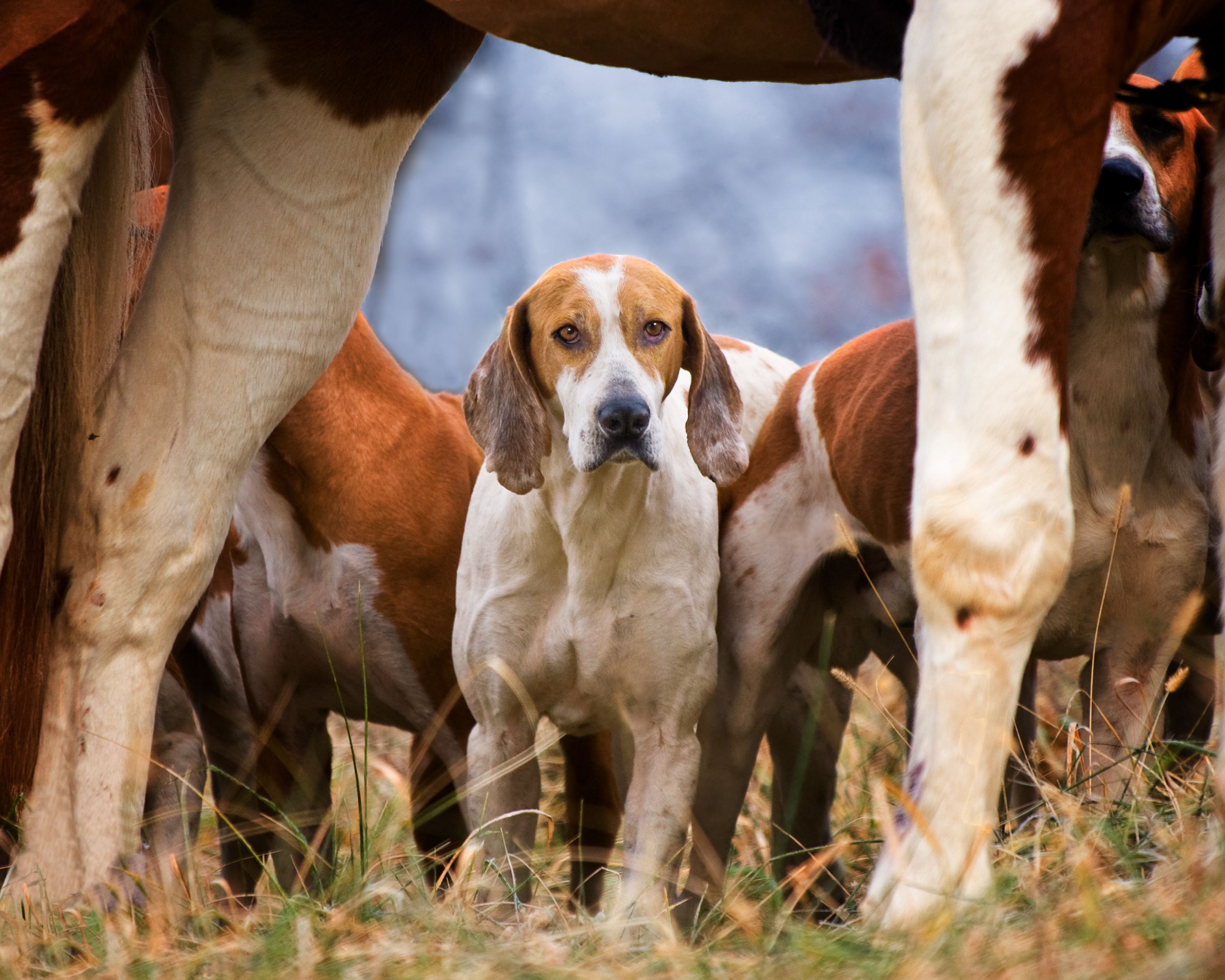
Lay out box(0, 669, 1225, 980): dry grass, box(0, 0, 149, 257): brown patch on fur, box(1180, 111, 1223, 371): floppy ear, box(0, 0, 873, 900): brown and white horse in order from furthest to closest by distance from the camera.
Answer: box(1180, 111, 1223, 371): floppy ear, box(0, 0, 873, 900): brown and white horse, box(0, 0, 149, 257): brown patch on fur, box(0, 669, 1225, 980): dry grass

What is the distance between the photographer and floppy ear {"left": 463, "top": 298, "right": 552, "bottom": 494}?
112 inches

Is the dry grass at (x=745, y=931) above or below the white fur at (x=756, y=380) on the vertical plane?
below

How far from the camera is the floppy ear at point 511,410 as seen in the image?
285 centimetres

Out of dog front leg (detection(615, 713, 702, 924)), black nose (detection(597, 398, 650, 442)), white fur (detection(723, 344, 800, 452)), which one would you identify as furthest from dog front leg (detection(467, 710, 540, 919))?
white fur (detection(723, 344, 800, 452))

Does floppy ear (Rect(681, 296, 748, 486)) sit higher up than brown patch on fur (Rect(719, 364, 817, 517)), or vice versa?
floppy ear (Rect(681, 296, 748, 486))

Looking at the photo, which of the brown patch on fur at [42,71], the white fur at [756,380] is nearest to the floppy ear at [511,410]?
the white fur at [756,380]

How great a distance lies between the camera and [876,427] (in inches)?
117

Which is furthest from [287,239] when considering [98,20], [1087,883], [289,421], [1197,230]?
[1197,230]

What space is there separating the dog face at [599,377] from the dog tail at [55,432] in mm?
850

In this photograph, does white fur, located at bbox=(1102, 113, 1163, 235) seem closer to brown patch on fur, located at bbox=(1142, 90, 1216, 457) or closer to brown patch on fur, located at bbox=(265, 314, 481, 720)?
brown patch on fur, located at bbox=(1142, 90, 1216, 457)

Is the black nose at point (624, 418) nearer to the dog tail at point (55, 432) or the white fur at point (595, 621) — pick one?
the white fur at point (595, 621)

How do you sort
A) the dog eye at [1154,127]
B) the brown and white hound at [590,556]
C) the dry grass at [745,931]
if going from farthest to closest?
the brown and white hound at [590,556] → the dog eye at [1154,127] → the dry grass at [745,931]

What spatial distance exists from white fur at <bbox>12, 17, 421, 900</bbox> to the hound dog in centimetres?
101

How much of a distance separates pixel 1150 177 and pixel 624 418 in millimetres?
1046
